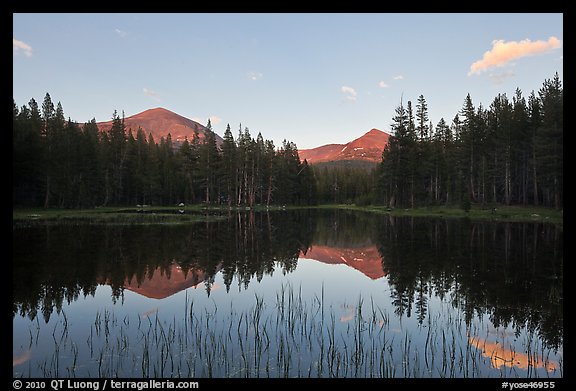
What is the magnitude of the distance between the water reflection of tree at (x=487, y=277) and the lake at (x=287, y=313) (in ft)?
0.28

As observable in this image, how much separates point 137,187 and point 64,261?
73.4 meters

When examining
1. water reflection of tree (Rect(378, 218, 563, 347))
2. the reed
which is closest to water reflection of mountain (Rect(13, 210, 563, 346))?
water reflection of tree (Rect(378, 218, 563, 347))

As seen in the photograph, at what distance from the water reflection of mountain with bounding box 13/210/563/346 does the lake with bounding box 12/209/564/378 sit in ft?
0.36

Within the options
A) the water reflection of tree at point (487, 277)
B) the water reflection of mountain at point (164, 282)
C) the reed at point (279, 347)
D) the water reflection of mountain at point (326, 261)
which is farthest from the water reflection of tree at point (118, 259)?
the water reflection of tree at point (487, 277)

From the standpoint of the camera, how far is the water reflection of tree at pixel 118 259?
47.6 ft

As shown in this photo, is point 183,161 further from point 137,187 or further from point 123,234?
point 123,234

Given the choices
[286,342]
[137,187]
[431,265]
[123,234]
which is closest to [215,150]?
[137,187]

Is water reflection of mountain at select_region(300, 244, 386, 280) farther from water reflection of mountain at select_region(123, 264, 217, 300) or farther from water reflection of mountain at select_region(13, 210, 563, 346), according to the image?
water reflection of mountain at select_region(123, 264, 217, 300)

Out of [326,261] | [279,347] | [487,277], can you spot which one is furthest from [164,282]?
[487,277]

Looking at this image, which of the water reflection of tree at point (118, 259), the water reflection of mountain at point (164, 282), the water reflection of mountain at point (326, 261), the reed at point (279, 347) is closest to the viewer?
the reed at point (279, 347)

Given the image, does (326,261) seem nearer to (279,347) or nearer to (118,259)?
(118,259)

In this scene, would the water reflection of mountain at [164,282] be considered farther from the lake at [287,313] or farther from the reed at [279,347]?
the reed at [279,347]

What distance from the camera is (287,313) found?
11859 mm

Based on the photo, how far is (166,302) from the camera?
13438 mm
